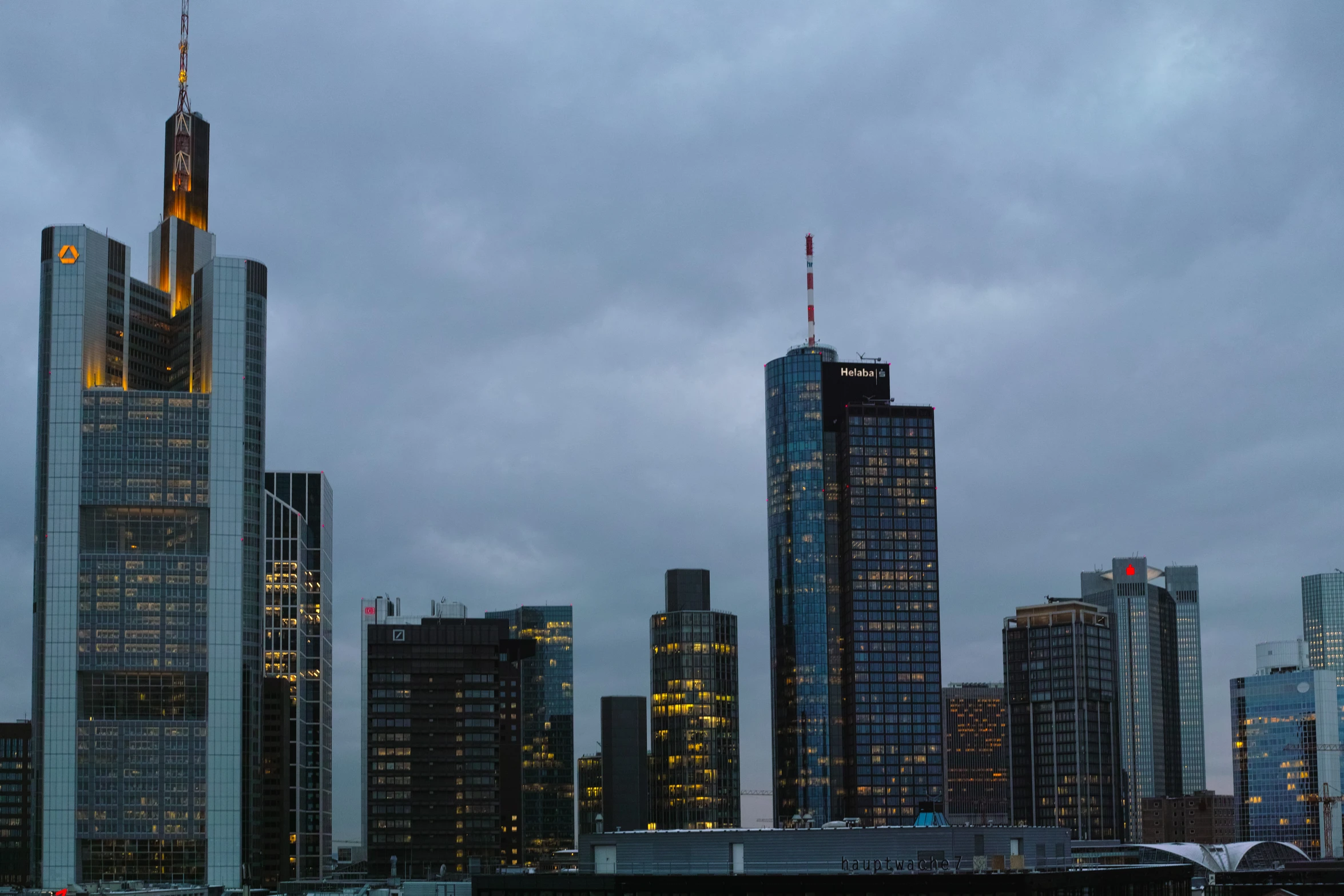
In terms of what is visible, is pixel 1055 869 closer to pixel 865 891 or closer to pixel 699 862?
pixel 865 891

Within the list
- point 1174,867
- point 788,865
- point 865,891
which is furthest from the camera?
point 1174,867

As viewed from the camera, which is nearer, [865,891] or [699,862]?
[865,891]

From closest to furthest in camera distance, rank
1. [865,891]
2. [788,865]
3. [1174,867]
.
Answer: [865,891] < [788,865] < [1174,867]

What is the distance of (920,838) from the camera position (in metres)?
134

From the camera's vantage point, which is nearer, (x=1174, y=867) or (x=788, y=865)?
(x=788, y=865)

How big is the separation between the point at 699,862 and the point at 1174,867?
4556 cm

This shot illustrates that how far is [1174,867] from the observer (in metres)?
147

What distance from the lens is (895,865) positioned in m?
132

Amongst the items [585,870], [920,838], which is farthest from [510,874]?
[920,838]

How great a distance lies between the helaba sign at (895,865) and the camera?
130750 mm

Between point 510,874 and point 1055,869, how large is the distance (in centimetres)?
4449

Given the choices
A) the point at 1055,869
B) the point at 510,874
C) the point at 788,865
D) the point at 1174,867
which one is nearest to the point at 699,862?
the point at 788,865

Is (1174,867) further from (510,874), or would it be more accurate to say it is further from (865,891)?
(510,874)

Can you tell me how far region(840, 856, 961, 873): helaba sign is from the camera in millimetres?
130750
